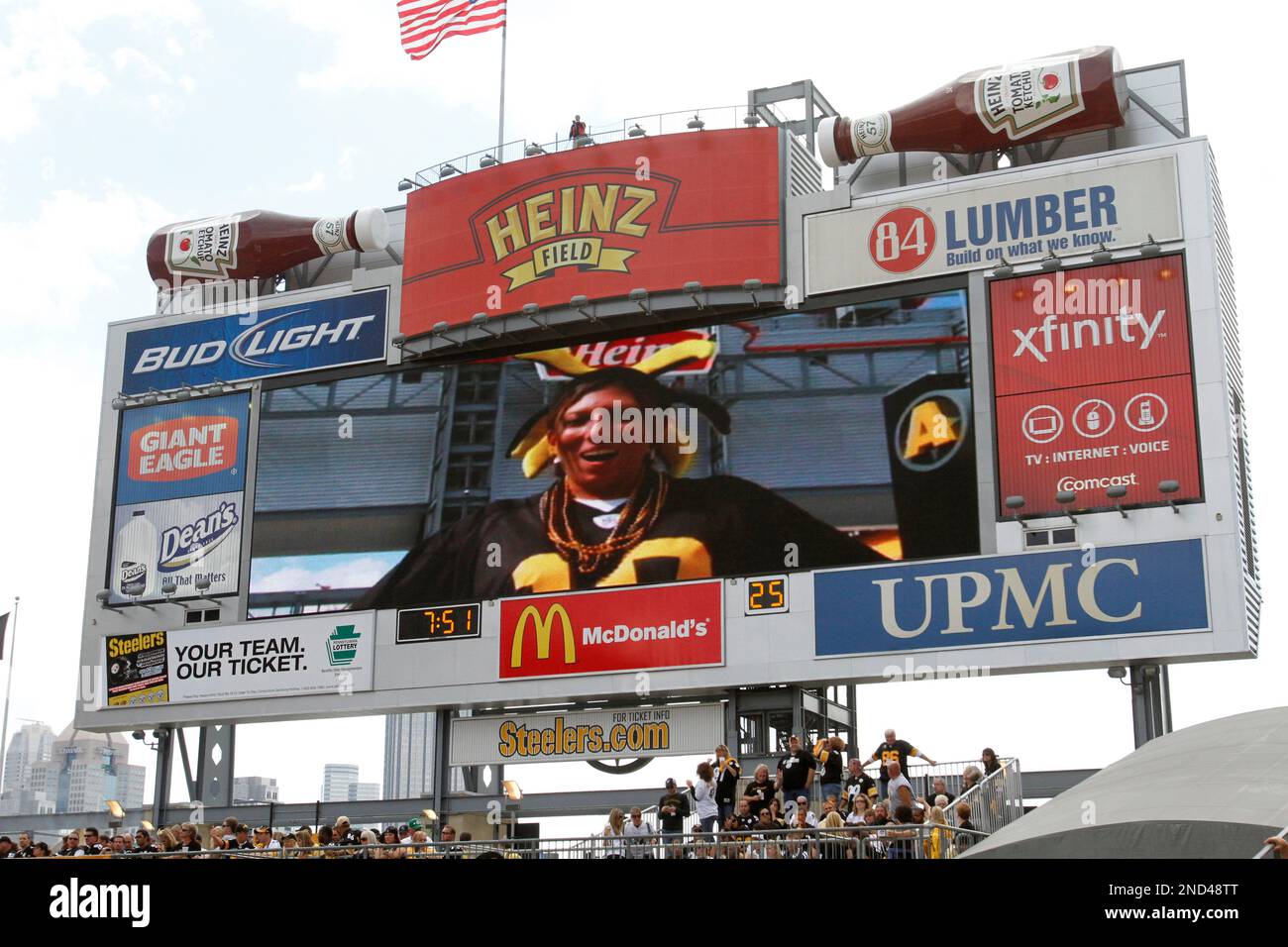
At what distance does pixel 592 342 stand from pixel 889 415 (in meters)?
5.77

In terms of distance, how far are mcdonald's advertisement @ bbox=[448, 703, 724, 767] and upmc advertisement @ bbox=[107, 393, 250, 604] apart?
5.58 m

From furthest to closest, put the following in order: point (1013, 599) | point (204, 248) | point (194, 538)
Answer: point (204, 248) → point (194, 538) → point (1013, 599)

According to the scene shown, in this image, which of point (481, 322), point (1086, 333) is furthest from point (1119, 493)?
point (481, 322)

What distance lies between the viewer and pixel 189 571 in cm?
3077

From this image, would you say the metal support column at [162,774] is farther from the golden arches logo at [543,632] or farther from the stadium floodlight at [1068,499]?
the stadium floodlight at [1068,499]

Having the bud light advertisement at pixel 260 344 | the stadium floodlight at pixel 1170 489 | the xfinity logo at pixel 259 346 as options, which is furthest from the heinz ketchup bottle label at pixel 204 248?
the stadium floodlight at pixel 1170 489

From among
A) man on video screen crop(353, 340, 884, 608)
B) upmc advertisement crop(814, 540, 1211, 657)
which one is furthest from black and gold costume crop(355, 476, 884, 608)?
upmc advertisement crop(814, 540, 1211, 657)

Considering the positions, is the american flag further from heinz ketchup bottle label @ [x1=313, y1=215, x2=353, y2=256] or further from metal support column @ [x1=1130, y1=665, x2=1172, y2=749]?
metal support column @ [x1=1130, y1=665, x2=1172, y2=749]

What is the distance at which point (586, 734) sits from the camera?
27453mm

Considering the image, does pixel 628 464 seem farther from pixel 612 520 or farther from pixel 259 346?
pixel 259 346

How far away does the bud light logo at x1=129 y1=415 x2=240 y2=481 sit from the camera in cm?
3119

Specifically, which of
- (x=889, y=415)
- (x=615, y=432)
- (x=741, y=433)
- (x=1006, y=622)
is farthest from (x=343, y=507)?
(x=1006, y=622)

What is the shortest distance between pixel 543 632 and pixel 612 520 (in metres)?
2.21
